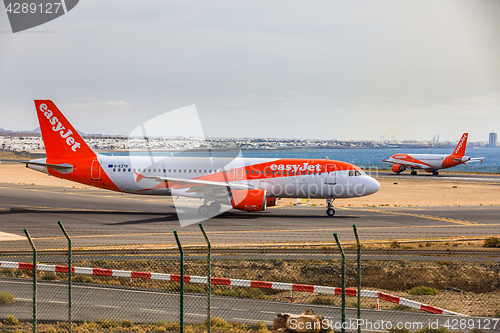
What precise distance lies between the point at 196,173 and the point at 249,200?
539 cm

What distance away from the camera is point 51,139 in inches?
1366

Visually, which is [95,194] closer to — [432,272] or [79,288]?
[79,288]

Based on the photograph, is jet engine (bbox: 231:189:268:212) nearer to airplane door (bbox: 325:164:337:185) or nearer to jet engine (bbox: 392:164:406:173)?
airplane door (bbox: 325:164:337:185)

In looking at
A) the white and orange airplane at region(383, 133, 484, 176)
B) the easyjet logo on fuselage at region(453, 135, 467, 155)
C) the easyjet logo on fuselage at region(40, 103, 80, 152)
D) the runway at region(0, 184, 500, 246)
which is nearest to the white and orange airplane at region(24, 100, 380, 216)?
the easyjet logo on fuselage at region(40, 103, 80, 152)

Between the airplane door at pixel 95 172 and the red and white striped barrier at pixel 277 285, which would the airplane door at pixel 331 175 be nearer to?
the airplane door at pixel 95 172

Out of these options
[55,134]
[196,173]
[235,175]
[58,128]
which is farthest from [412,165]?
[55,134]

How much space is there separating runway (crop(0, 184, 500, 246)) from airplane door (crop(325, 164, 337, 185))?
270cm

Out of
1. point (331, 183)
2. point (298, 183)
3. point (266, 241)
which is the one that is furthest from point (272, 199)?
point (266, 241)

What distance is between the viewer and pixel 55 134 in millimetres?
34688

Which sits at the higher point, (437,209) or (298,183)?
(298,183)

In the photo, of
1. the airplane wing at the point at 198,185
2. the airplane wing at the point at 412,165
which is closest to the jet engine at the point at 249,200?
the airplane wing at the point at 198,185

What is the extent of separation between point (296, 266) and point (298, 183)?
47.4 ft

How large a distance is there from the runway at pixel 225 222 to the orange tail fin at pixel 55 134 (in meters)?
4.72

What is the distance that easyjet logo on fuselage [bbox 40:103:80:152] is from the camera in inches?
1364
